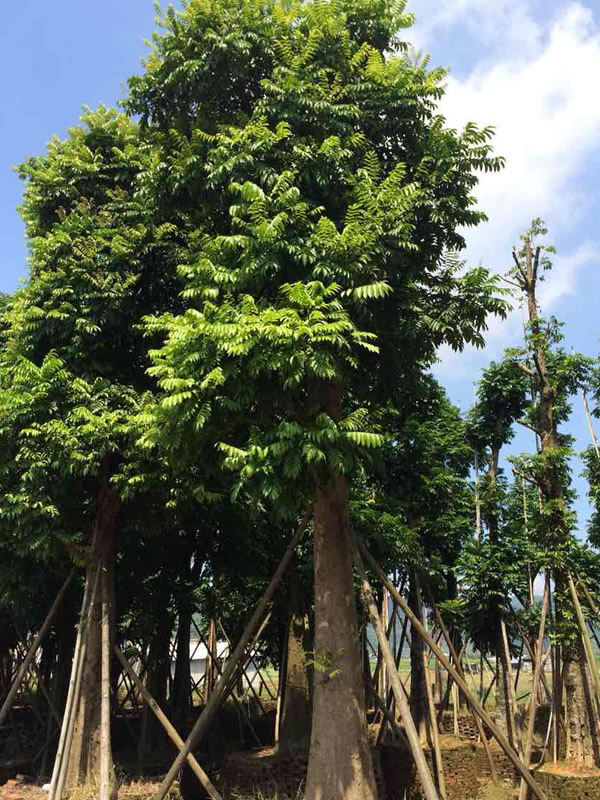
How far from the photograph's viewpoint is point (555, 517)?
1326 centimetres

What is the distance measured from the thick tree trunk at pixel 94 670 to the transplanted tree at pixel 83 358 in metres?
0.02

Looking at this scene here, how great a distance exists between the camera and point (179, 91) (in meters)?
10.8

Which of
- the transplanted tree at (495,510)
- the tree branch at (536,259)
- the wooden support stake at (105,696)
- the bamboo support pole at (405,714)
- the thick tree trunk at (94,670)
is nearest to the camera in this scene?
the bamboo support pole at (405,714)

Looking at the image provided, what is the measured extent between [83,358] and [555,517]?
31.2 ft

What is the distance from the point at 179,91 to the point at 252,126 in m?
2.20

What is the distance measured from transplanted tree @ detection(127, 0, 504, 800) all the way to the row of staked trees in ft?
0.13

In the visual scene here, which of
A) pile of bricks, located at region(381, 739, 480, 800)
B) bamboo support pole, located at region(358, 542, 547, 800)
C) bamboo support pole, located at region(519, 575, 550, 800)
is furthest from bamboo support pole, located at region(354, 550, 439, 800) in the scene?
pile of bricks, located at region(381, 739, 480, 800)

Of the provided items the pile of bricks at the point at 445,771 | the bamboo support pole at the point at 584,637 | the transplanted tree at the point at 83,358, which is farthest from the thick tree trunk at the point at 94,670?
the bamboo support pole at the point at 584,637

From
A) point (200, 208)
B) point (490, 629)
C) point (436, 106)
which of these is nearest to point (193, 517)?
point (200, 208)

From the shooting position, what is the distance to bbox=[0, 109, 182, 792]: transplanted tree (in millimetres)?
10945

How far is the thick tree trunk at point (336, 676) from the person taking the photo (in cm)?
883

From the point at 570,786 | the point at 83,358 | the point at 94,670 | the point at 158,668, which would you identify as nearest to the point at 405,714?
the point at 570,786

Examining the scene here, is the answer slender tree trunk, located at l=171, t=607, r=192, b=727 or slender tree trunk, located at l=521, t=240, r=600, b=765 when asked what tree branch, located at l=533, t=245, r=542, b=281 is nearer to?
slender tree trunk, located at l=521, t=240, r=600, b=765

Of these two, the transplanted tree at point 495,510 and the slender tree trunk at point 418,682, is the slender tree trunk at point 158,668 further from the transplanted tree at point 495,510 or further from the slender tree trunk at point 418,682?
the transplanted tree at point 495,510
